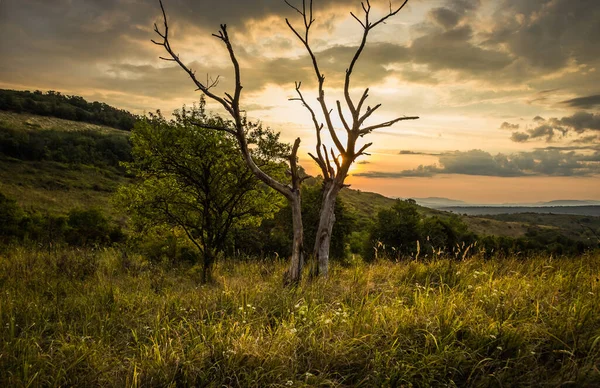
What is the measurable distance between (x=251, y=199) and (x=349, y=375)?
12.2m

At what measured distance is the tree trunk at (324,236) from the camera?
8586 mm

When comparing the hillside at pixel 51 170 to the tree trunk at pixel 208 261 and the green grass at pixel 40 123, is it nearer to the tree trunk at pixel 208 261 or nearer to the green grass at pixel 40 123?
the green grass at pixel 40 123

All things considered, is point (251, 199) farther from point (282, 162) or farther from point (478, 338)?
point (478, 338)

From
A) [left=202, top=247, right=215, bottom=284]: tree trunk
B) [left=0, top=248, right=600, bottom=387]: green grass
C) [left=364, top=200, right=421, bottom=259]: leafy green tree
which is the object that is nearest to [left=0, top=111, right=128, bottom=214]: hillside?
[left=364, top=200, right=421, bottom=259]: leafy green tree

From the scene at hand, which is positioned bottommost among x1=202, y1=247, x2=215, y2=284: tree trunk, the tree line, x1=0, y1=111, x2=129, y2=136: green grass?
x1=202, y1=247, x2=215, y2=284: tree trunk

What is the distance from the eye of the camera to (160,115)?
14.1m

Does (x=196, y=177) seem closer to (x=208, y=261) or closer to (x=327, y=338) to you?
(x=208, y=261)

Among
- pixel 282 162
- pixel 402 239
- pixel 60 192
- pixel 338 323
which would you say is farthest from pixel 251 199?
pixel 60 192

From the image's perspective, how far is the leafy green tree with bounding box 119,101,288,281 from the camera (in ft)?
44.5

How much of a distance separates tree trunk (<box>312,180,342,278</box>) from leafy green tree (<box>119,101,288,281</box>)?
5.85 m

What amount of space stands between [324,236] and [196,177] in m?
7.84

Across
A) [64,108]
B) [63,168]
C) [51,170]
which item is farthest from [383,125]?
[64,108]

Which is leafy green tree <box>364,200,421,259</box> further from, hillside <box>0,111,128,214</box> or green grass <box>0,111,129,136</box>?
green grass <box>0,111,129,136</box>

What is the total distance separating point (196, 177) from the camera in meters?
14.4
